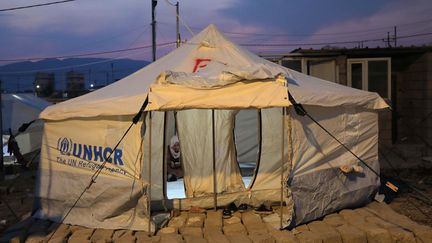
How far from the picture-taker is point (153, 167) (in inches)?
282

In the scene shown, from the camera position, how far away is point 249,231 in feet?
19.9

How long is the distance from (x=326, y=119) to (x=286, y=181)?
4.21 ft

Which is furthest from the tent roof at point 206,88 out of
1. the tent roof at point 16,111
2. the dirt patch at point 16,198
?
the tent roof at point 16,111

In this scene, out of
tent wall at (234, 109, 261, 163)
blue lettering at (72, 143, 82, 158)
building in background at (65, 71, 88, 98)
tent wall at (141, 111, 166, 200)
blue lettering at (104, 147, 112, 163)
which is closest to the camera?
blue lettering at (104, 147, 112, 163)

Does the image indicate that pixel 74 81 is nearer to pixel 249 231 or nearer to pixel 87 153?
pixel 87 153

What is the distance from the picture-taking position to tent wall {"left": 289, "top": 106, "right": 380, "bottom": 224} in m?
6.29

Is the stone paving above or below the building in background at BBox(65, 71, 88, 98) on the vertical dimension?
below

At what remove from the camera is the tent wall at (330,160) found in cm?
629

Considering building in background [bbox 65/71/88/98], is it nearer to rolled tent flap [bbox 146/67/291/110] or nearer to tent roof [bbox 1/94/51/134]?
tent roof [bbox 1/94/51/134]

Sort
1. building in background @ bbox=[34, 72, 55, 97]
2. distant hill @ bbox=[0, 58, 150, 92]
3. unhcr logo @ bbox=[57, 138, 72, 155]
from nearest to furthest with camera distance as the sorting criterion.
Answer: unhcr logo @ bbox=[57, 138, 72, 155] → distant hill @ bbox=[0, 58, 150, 92] → building in background @ bbox=[34, 72, 55, 97]

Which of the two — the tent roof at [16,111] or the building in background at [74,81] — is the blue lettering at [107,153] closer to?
the tent roof at [16,111]

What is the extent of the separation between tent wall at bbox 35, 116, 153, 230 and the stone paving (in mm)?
217

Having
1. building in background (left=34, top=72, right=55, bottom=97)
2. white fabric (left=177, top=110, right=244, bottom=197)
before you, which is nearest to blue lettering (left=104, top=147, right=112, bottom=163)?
white fabric (left=177, top=110, right=244, bottom=197)

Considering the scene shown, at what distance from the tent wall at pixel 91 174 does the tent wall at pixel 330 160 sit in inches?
83.9
